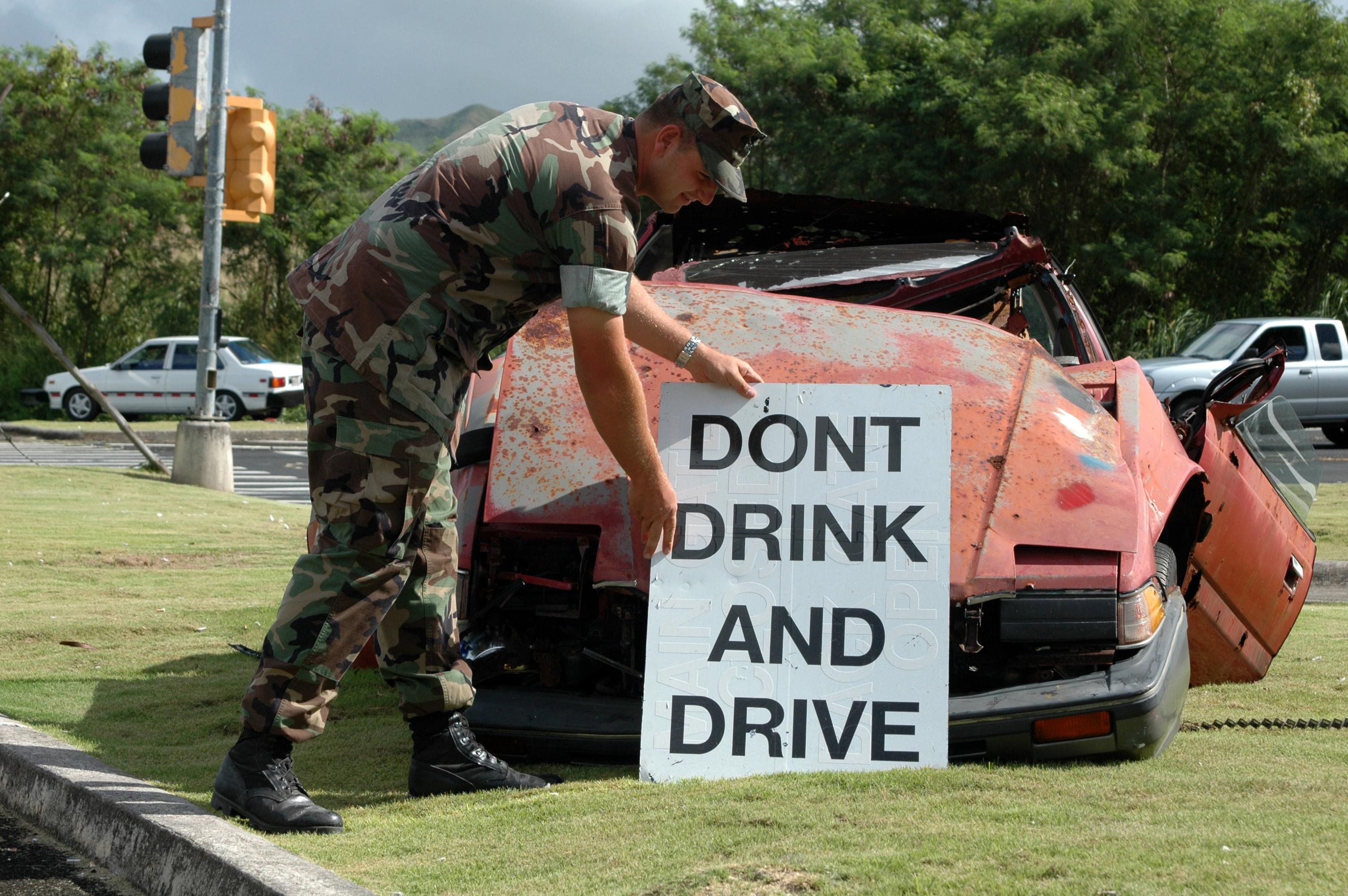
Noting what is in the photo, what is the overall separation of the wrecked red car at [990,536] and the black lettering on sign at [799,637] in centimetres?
32

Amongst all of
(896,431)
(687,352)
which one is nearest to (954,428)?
(896,431)

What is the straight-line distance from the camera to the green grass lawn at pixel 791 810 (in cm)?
229

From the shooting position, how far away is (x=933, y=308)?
15.5 feet

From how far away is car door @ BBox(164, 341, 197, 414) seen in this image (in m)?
23.8

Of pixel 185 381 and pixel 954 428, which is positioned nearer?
Answer: pixel 954 428

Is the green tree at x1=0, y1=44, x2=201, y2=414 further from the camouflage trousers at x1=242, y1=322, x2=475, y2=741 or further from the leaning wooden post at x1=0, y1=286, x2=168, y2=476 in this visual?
the camouflage trousers at x1=242, y1=322, x2=475, y2=741

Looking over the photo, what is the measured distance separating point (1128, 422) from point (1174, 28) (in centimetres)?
2307

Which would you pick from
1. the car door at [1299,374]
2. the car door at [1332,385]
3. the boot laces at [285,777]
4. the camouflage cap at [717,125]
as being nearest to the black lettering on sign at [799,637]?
the camouflage cap at [717,125]

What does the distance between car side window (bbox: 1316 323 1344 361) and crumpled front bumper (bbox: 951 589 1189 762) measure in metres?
17.3

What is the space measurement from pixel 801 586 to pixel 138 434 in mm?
18315

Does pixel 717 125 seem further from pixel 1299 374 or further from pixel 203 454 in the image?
pixel 1299 374

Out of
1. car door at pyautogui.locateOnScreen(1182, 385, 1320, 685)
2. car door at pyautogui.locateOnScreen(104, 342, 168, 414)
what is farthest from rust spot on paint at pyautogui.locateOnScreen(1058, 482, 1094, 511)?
car door at pyautogui.locateOnScreen(104, 342, 168, 414)

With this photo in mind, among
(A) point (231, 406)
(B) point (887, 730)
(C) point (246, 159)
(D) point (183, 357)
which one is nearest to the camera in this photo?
(B) point (887, 730)

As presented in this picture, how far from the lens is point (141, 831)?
2.84 metres
